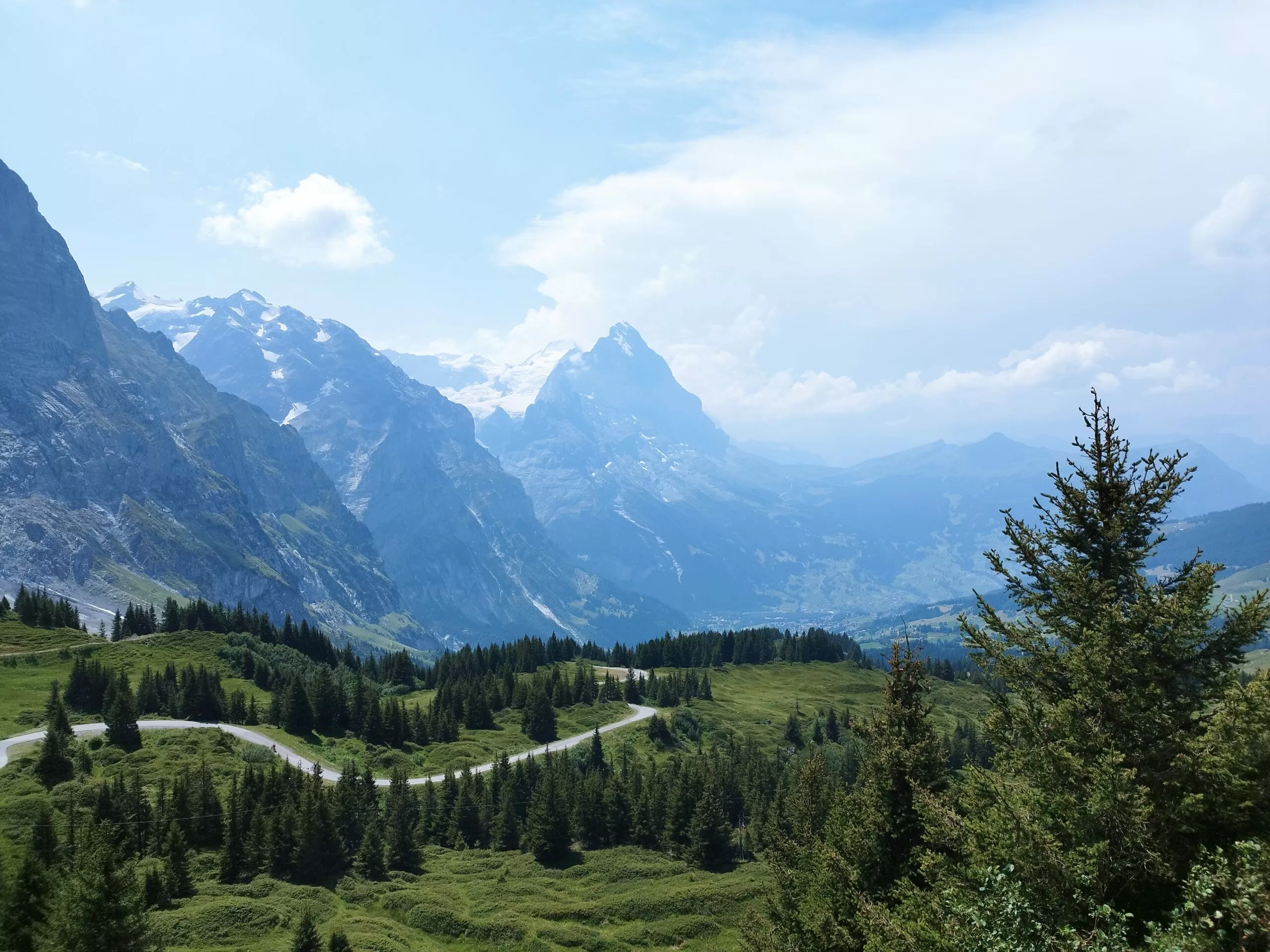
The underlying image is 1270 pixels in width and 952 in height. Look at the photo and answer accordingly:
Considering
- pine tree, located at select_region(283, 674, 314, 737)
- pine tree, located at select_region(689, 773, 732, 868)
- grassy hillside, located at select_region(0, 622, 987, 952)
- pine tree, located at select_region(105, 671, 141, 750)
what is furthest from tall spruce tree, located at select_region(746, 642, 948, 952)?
pine tree, located at select_region(283, 674, 314, 737)

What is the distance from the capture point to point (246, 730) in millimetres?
126500

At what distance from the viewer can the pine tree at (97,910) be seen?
144 ft

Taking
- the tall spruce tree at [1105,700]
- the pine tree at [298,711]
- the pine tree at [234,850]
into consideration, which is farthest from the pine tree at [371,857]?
the tall spruce tree at [1105,700]

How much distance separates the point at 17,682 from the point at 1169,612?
160 meters

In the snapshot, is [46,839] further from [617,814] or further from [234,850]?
[617,814]

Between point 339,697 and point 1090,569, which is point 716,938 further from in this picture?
point 339,697

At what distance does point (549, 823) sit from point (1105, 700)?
10236cm

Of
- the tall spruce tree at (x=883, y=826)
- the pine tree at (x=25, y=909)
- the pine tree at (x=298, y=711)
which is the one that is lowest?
the pine tree at (x=298, y=711)

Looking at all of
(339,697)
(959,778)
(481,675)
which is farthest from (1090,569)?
(481,675)

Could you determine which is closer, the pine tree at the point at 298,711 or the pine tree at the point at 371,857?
the pine tree at the point at 371,857

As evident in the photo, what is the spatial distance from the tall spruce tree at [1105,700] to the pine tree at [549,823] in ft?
318

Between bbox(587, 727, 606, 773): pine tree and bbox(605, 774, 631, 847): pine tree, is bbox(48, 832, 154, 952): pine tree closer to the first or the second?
bbox(605, 774, 631, 847): pine tree

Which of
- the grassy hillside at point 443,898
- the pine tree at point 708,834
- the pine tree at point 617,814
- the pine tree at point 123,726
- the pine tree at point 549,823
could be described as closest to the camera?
the grassy hillside at point 443,898

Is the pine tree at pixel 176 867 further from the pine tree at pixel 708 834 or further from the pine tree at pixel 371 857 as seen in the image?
the pine tree at pixel 708 834
